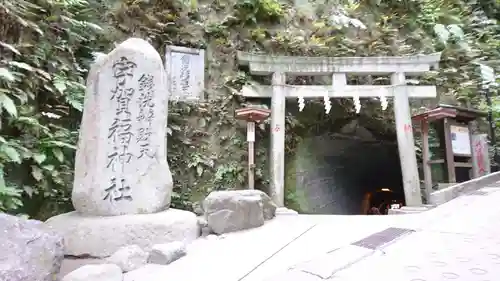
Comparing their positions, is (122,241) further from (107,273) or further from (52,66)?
(52,66)

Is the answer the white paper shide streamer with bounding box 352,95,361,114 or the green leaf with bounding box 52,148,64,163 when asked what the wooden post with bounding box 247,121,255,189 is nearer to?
the white paper shide streamer with bounding box 352,95,361,114

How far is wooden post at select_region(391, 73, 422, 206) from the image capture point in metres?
7.71

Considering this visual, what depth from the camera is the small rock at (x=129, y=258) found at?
146 inches

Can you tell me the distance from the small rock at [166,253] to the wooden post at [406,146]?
5.97 m

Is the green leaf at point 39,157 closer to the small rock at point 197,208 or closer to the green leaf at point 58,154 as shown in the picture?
the green leaf at point 58,154

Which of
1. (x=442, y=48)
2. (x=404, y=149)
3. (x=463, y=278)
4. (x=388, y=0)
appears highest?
(x=388, y=0)

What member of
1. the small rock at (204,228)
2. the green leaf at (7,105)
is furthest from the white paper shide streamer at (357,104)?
the green leaf at (7,105)

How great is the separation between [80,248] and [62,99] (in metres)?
3.60

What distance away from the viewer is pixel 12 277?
105 inches

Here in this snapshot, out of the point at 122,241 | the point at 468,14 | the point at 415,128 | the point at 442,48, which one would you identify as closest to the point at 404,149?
the point at 415,128

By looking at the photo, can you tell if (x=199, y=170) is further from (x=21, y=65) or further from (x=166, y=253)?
(x=21, y=65)

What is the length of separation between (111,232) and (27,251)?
1.29m

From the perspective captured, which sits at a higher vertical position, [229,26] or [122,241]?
[229,26]

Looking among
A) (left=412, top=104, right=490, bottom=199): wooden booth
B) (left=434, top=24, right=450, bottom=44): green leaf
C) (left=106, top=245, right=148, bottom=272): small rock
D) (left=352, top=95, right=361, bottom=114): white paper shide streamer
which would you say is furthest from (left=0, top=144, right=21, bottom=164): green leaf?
(left=434, top=24, right=450, bottom=44): green leaf
